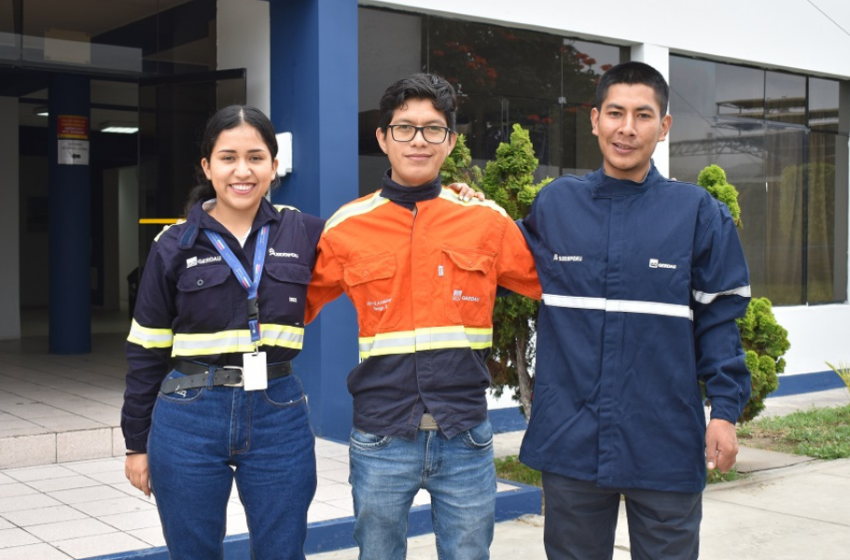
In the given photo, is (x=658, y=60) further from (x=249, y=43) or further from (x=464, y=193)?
(x=464, y=193)

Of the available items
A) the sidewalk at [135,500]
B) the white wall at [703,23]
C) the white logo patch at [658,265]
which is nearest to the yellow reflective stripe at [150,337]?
the white logo patch at [658,265]

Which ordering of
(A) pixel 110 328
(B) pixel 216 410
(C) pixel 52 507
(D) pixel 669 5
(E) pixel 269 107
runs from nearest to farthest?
(B) pixel 216 410 < (C) pixel 52 507 < (E) pixel 269 107 < (D) pixel 669 5 < (A) pixel 110 328

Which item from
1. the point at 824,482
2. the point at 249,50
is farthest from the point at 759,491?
the point at 249,50

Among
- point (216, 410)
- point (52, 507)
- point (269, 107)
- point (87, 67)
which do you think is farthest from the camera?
point (87, 67)

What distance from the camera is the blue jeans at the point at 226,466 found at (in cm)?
283

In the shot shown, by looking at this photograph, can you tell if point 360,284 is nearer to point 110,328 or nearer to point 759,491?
point 759,491

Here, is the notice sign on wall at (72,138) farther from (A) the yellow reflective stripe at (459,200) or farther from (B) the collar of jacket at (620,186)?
(B) the collar of jacket at (620,186)

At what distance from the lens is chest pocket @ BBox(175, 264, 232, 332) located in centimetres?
286

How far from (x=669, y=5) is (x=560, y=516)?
22.8 ft

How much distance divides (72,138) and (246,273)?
8.28 meters

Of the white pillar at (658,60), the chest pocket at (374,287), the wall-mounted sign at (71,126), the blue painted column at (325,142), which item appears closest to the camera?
the chest pocket at (374,287)

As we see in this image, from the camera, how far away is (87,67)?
25.9 feet

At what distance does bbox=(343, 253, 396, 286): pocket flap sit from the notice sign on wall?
8.31 meters

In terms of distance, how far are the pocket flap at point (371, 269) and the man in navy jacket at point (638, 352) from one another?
0.53 m
